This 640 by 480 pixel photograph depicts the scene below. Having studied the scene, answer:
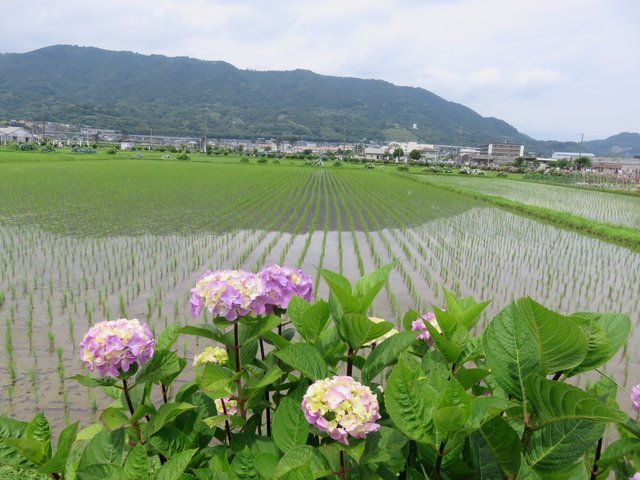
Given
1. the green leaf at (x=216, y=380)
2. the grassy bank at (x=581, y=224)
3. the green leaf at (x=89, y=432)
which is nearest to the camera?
the green leaf at (x=216, y=380)

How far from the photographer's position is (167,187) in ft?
65.8

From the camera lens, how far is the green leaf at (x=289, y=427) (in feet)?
3.69

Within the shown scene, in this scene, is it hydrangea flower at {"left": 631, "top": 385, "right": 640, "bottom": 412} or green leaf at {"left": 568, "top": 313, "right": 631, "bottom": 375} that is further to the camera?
hydrangea flower at {"left": 631, "top": 385, "right": 640, "bottom": 412}

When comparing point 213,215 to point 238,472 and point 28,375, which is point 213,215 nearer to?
point 28,375

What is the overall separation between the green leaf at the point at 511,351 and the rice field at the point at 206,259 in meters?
0.76

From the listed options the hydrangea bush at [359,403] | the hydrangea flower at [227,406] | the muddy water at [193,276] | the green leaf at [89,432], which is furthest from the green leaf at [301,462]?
the muddy water at [193,276]

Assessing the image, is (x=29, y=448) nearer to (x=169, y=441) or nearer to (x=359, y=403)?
(x=169, y=441)

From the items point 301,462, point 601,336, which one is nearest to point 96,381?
point 301,462

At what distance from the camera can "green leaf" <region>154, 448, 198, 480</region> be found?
3.45 ft

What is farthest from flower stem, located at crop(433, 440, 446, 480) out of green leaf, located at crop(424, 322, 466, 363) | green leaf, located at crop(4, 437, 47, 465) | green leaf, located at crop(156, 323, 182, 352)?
green leaf, located at crop(4, 437, 47, 465)

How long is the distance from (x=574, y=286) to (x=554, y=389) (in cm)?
756

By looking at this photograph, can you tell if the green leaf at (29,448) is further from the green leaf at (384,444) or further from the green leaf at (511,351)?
the green leaf at (511,351)

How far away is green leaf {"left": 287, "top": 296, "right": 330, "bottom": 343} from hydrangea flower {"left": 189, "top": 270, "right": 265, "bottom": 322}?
0.11m

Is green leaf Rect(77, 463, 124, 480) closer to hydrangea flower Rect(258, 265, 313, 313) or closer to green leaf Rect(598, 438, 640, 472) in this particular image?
hydrangea flower Rect(258, 265, 313, 313)
